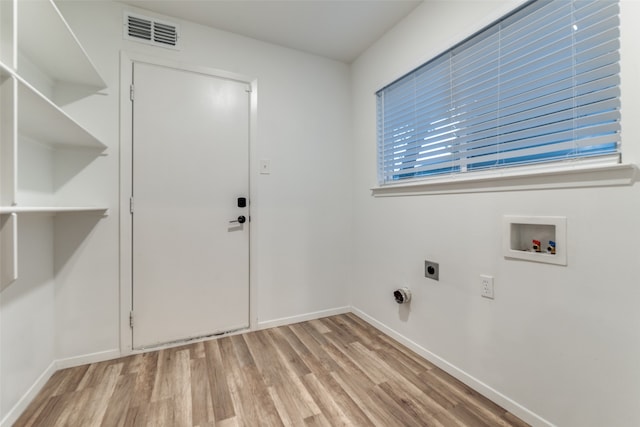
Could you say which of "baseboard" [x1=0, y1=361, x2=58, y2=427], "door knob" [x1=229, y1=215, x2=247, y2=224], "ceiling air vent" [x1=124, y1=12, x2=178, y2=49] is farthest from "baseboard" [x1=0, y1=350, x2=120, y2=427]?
"ceiling air vent" [x1=124, y1=12, x2=178, y2=49]

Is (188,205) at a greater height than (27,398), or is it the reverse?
(188,205)

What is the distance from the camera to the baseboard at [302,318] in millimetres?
2299

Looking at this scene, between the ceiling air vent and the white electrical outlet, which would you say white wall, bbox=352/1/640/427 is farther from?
the ceiling air vent

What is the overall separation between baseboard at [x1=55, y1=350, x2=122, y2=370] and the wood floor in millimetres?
44

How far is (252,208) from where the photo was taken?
7.29ft

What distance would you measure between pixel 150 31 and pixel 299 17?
3.41ft

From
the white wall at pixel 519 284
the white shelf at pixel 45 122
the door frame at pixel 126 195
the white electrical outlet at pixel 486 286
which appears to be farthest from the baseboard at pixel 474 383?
the white shelf at pixel 45 122

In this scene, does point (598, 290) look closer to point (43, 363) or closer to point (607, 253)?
point (607, 253)

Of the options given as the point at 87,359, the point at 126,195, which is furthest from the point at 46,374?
the point at 126,195

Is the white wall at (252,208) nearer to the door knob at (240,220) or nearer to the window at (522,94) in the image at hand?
the door knob at (240,220)

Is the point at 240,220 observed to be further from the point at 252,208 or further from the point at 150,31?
the point at 150,31

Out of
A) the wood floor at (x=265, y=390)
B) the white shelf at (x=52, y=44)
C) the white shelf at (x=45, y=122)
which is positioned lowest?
the wood floor at (x=265, y=390)

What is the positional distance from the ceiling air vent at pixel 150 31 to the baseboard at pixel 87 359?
6.89 feet

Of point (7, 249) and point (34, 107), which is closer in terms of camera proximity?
point (7, 249)
